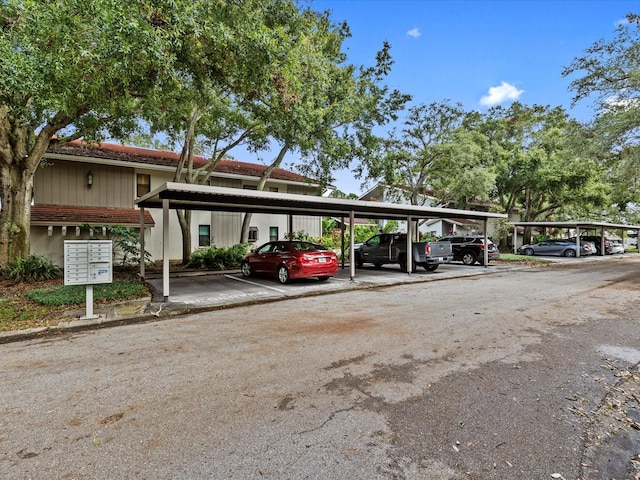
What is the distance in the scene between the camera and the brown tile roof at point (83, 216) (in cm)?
1334

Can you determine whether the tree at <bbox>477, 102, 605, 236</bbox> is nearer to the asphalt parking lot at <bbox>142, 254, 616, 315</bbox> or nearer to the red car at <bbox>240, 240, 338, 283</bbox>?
the asphalt parking lot at <bbox>142, 254, 616, 315</bbox>

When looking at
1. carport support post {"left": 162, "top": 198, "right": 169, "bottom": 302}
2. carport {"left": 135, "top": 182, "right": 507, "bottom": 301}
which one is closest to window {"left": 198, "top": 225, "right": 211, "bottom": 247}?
carport {"left": 135, "top": 182, "right": 507, "bottom": 301}

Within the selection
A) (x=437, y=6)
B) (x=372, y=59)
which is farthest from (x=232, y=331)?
(x=372, y=59)

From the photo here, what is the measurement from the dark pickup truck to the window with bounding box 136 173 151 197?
10.9 meters

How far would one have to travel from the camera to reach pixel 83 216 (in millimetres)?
14141

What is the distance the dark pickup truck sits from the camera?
14.0m

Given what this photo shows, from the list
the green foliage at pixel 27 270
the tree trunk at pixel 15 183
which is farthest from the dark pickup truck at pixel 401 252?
the tree trunk at pixel 15 183

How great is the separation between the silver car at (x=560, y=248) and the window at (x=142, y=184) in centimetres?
2591

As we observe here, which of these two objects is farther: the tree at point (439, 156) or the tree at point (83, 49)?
the tree at point (439, 156)

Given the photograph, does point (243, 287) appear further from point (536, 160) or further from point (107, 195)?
point (536, 160)

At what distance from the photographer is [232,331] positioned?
18.8 feet

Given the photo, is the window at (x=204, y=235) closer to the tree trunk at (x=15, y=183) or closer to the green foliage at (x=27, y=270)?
the green foliage at (x=27, y=270)

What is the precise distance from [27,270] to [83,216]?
4895 millimetres

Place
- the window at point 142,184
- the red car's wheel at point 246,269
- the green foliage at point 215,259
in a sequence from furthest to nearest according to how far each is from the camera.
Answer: the window at point 142,184 → the green foliage at point 215,259 → the red car's wheel at point 246,269
